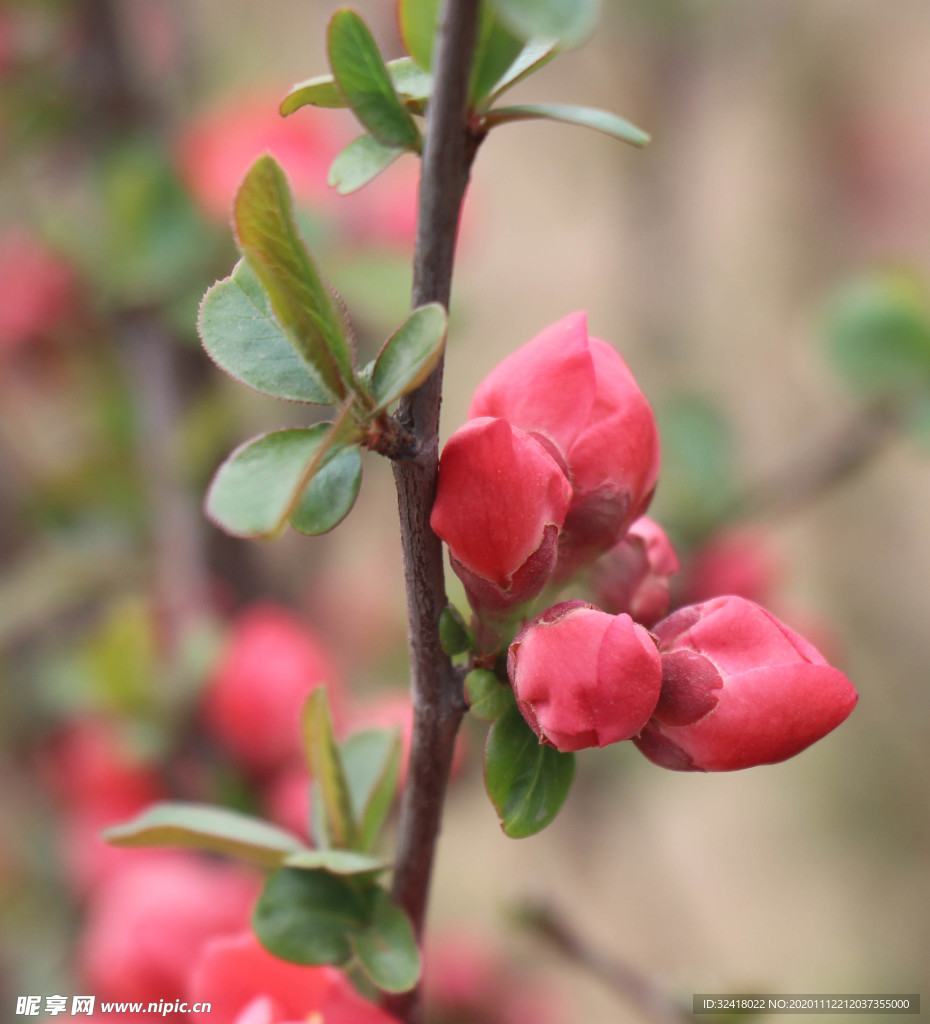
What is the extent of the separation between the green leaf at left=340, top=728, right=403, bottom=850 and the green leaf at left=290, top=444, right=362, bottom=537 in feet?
0.43

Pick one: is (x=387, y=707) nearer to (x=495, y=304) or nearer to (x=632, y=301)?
(x=632, y=301)

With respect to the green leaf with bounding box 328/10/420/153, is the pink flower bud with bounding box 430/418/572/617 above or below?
below

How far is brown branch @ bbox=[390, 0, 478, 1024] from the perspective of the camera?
200mm

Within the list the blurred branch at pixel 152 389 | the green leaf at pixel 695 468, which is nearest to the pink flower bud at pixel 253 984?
the blurred branch at pixel 152 389

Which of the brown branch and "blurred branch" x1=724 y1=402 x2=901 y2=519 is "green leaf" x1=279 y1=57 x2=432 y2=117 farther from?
"blurred branch" x1=724 y1=402 x2=901 y2=519

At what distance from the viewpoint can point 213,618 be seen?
685 mm

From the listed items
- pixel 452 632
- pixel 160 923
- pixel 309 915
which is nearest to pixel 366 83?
pixel 452 632

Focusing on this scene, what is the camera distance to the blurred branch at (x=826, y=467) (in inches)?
27.5

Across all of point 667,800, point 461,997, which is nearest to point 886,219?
point 667,800

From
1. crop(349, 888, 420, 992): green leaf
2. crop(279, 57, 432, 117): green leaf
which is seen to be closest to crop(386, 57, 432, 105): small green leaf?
crop(279, 57, 432, 117): green leaf

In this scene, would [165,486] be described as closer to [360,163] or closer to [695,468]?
[695,468]

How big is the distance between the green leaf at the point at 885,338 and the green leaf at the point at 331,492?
0.54 meters

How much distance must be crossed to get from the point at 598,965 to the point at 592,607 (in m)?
0.25

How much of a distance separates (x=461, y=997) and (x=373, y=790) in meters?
0.42
